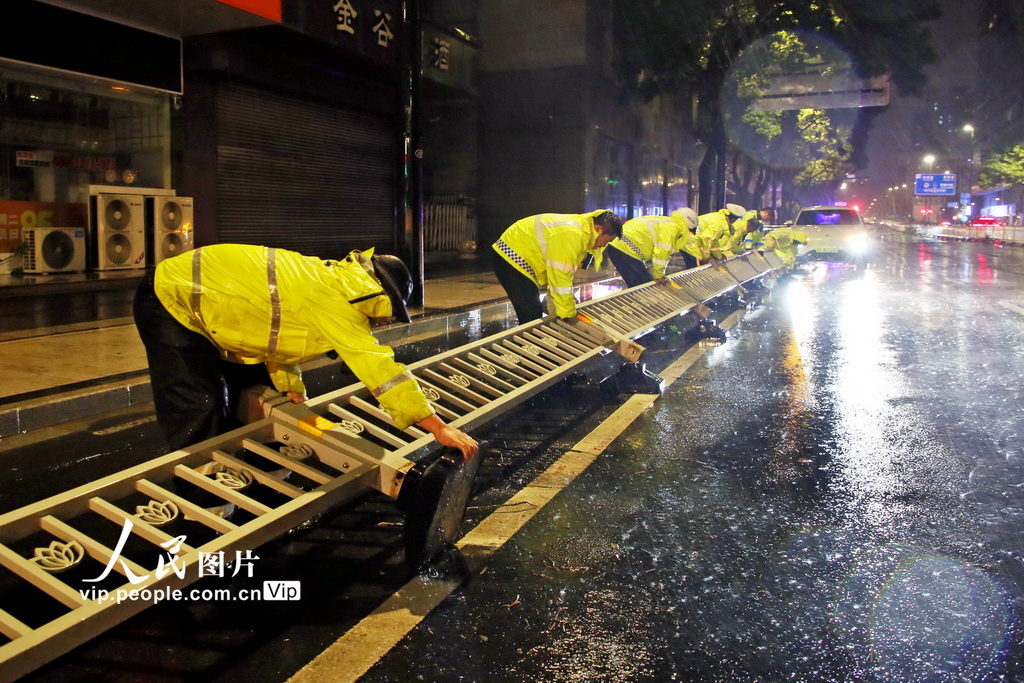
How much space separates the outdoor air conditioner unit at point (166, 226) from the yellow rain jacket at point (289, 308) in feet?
32.0

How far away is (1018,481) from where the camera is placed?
4977 millimetres

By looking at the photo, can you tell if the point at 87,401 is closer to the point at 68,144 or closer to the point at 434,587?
the point at 434,587

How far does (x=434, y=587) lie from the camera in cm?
353

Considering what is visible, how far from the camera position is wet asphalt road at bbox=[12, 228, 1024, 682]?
9.75 ft

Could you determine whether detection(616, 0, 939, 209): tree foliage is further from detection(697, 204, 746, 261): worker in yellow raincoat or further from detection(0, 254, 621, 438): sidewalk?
detection(0, 254, 621, 438): sidewalk

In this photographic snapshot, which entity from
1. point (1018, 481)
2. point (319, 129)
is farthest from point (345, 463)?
point (319, 129)

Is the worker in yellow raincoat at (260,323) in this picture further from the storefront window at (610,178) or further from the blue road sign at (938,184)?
the blue road sign at (938,184)

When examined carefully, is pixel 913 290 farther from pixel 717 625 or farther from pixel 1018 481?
pixel 717 625

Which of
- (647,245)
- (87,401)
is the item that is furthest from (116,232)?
(647,245)

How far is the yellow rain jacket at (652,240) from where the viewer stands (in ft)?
34.7

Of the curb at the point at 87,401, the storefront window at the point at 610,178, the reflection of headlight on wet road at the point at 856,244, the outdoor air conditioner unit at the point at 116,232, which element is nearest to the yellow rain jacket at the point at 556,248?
the curb at the point at 87,401

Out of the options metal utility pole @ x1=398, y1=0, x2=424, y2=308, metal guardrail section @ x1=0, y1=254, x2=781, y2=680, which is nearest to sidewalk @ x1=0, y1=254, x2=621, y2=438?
metal utility pole @ x1=398, y1=0, x2=424, y2=308

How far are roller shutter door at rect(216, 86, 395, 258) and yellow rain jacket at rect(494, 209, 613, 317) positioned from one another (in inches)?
314

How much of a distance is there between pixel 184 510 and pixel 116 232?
1035 centimetres
